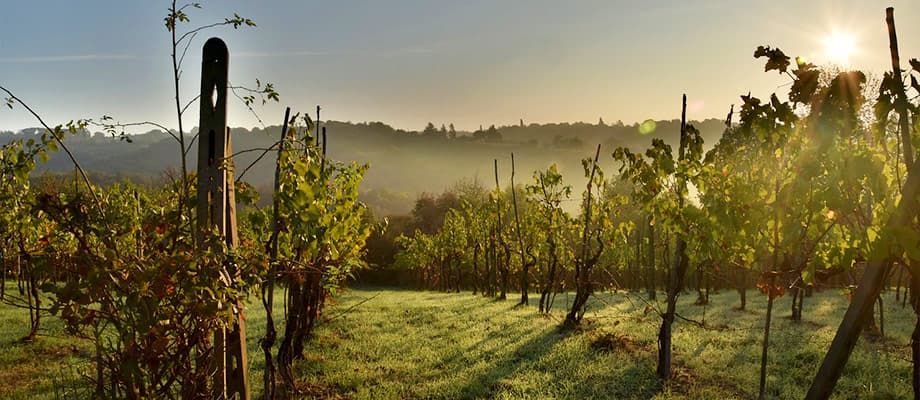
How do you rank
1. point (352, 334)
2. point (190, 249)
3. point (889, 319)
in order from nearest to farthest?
1. point (190, 249)
2. point (352, 334)
3. point (889, 319)

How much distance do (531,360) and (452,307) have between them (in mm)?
7694

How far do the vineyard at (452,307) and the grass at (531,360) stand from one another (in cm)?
6

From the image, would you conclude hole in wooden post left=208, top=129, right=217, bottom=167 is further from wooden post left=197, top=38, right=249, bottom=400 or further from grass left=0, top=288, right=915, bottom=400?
grass left=0, top=288, right=915, bottom=400

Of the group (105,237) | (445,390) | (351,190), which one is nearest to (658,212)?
(445,390)

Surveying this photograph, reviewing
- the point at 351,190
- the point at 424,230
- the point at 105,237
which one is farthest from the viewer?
the point at 424,230

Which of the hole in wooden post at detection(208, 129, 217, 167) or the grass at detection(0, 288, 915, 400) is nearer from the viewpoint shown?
the hole in wooden post at detection(208, 129, 217, 167)

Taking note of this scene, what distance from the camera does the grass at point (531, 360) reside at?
7047mm

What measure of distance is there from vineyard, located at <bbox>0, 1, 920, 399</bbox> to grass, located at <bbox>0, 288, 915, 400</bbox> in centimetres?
6

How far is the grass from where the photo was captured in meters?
7.05

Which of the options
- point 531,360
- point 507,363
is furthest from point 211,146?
point 531,360

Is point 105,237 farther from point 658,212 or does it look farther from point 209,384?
point 658,212

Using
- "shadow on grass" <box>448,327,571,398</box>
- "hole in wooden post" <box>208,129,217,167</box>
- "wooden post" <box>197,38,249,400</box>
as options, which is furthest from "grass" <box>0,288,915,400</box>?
"hole in wooden post" <box>208,129,217,167</box>

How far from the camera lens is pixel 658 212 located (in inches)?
279

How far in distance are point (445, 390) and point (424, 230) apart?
4975cm
